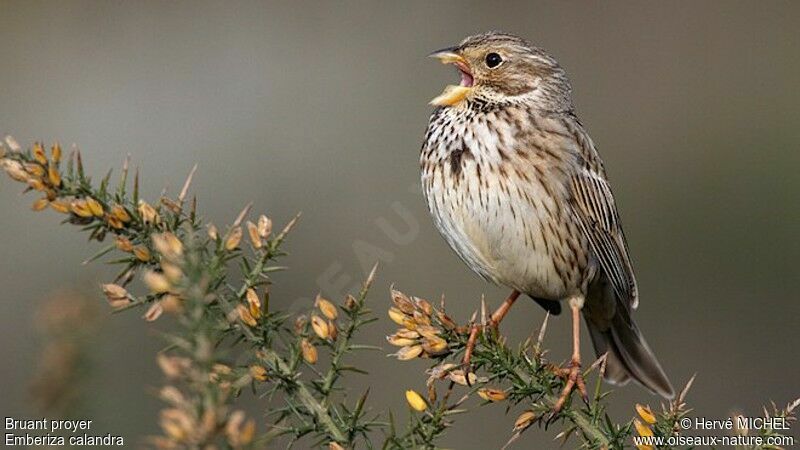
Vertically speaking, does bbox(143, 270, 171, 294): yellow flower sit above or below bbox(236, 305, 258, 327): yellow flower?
above

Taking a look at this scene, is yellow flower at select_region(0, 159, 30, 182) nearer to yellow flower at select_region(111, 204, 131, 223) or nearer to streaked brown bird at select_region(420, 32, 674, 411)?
yellow flower at select_region(111, 204, 131, 223)

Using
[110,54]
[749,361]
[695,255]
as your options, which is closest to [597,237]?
[749,361]

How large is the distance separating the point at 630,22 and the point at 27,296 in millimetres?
6271

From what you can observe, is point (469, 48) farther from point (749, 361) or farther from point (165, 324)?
point (749, 361)

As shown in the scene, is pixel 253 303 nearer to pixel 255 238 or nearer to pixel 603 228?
pixel 255 238

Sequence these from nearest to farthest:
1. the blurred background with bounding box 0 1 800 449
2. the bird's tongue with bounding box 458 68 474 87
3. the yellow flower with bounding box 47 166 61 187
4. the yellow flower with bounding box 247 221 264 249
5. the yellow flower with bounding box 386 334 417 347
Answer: the yellow flower with bounding box 47 166 61 187
the yellow flower with bounding box 247 221 264 249
the yellow flower with bounding box 386 334 417 347
the bird's tongue with bounding box 458 68 474 87
the blurred background with bounding box 0 1 800 449

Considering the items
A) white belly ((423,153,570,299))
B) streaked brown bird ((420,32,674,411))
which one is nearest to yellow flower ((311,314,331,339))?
streaked brown bird ((420,32,674,411))

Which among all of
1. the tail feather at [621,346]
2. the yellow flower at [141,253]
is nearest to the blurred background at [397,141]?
the tail feather at [621,346]

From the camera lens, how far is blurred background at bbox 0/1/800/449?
779 centimetres

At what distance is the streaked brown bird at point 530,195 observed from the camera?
462 cm

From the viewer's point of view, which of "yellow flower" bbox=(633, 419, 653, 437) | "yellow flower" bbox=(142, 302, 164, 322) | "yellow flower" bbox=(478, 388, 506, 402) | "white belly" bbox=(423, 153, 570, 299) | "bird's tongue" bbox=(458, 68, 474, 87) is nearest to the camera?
"yellow flower" bbox=(142, 302, 164, 322)

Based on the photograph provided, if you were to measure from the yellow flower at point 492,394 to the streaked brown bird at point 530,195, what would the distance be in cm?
102

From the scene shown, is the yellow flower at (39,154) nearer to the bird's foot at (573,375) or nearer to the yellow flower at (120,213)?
the yellow flower at (120,213)

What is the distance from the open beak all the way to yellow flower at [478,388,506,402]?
1880mm
